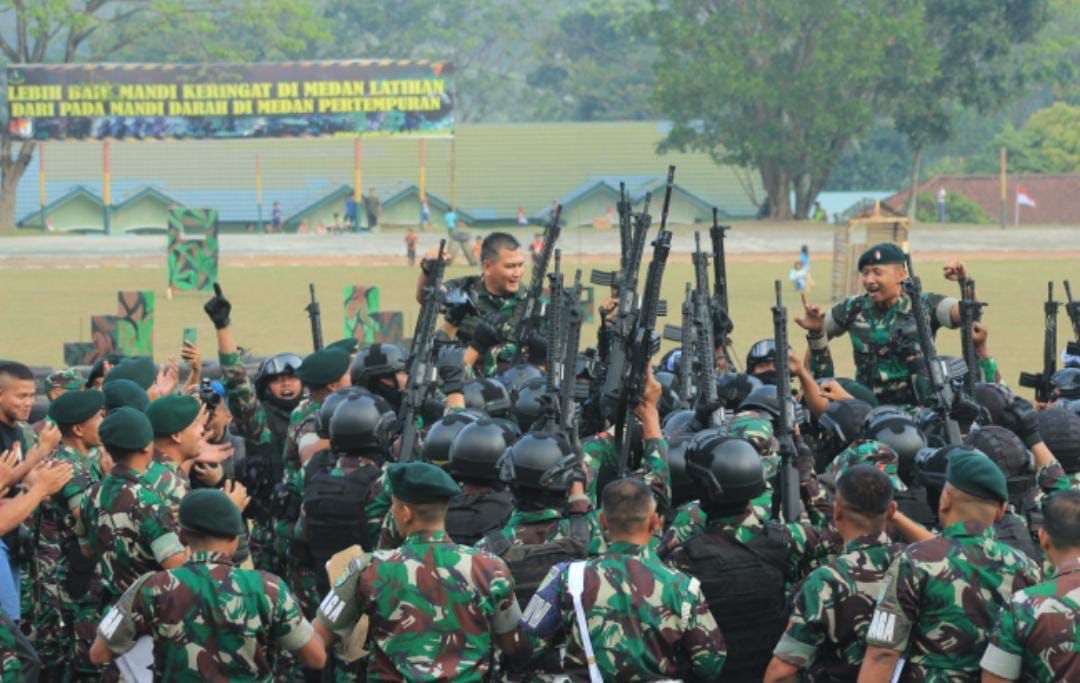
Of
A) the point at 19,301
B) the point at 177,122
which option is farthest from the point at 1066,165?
the point at 19,301

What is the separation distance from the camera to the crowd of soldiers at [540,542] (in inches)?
219

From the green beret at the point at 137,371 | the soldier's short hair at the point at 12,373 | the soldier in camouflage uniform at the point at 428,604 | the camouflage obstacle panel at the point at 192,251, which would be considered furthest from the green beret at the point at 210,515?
the camouflage obstacle panel at the point at 192,251

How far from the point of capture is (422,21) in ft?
271

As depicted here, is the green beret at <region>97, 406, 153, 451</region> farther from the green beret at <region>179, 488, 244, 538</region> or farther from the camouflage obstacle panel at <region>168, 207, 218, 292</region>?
the camouflage obstacle panel at <region>168, 207, 218, 292</region>

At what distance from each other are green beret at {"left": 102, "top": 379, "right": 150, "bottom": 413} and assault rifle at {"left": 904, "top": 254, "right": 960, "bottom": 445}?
359cm

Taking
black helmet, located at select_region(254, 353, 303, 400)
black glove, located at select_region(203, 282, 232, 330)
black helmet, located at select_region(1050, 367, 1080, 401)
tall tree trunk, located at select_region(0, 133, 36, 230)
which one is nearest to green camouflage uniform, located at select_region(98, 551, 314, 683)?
black glove, located at select_region(203, 282, 232, 330)

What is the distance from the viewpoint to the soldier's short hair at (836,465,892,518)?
5.80 metres

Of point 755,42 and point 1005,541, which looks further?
point 755,42

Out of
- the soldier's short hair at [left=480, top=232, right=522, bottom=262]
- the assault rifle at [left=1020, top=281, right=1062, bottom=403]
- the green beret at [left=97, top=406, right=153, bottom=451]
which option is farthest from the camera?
the soldier's short hair at [left=480, top=232, right=522, bottom=262]

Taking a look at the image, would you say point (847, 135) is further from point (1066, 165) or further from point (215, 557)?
point (215, 557)

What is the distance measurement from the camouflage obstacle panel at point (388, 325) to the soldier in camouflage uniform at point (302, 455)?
446 inches

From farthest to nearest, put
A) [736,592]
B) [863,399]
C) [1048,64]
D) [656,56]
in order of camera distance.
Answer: [656,56]
[1048,64]
[863,399]
[736,592]

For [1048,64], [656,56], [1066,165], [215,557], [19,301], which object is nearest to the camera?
[215,557]

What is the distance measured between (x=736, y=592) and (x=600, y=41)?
256 feet
